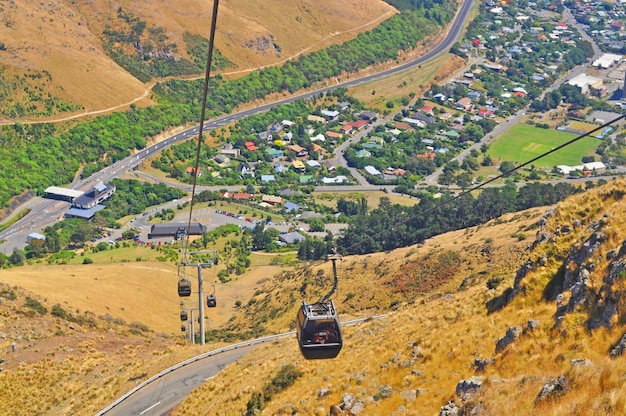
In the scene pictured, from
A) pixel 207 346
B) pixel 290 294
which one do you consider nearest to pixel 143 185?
pixel 290 294

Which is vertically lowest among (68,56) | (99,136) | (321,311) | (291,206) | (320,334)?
(291,206)

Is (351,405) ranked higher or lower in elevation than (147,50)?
higher

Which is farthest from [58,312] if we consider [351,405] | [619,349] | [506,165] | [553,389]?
[506,165]

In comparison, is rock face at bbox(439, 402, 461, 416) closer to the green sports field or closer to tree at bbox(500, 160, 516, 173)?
tree at bbox(500, 160, 516, 173)

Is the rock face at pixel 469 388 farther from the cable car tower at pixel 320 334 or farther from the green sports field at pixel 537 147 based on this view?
the green sports field at pixel 537 147

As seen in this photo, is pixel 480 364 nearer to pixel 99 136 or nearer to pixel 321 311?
pixel 321 311

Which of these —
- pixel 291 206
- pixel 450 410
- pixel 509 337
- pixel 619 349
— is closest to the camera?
pixel 619 349

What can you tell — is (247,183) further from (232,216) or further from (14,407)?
(14,407)
